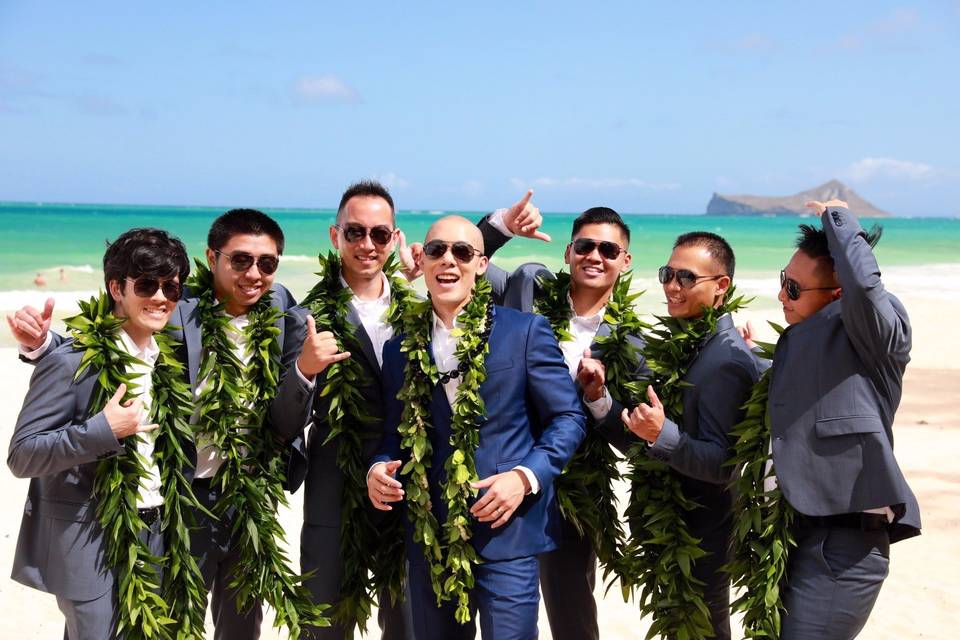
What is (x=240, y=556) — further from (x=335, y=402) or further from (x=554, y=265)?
(x=554, y=265)

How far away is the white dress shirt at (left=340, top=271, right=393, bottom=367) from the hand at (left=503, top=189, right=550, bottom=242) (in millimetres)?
754

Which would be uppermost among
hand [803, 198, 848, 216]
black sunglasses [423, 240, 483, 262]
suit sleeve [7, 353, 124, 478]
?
hand [803, 198, 848, 216]

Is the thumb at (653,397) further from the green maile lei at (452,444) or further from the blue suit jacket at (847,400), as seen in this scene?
the green maile lei at (452,444)

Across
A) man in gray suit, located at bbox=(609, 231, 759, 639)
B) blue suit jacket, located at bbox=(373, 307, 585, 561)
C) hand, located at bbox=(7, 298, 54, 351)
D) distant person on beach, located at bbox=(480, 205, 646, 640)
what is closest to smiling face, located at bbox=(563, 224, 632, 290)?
distant person on beach, located at bbox=(480, 205, 646, 640)

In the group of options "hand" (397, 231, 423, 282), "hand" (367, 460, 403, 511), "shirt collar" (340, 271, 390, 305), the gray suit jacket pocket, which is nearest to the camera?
the gray suit jacket pocket

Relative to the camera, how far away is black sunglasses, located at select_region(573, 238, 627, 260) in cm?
467

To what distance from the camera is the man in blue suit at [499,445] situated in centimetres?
384

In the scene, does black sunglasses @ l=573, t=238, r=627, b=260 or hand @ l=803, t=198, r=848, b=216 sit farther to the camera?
black sunglasses @ l=573, t=238, r=627, b=260

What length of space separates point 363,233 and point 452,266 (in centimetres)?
83

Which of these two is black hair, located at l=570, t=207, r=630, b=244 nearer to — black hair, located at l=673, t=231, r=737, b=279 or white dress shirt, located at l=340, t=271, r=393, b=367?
black hair, located at l=673, t=231, r=737, b=279

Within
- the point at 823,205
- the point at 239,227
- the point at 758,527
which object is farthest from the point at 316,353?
the point at 823,205

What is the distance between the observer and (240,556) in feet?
14.5

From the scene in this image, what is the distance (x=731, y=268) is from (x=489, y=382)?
1333 mm

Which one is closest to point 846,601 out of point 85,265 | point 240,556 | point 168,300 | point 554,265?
point 240,556
